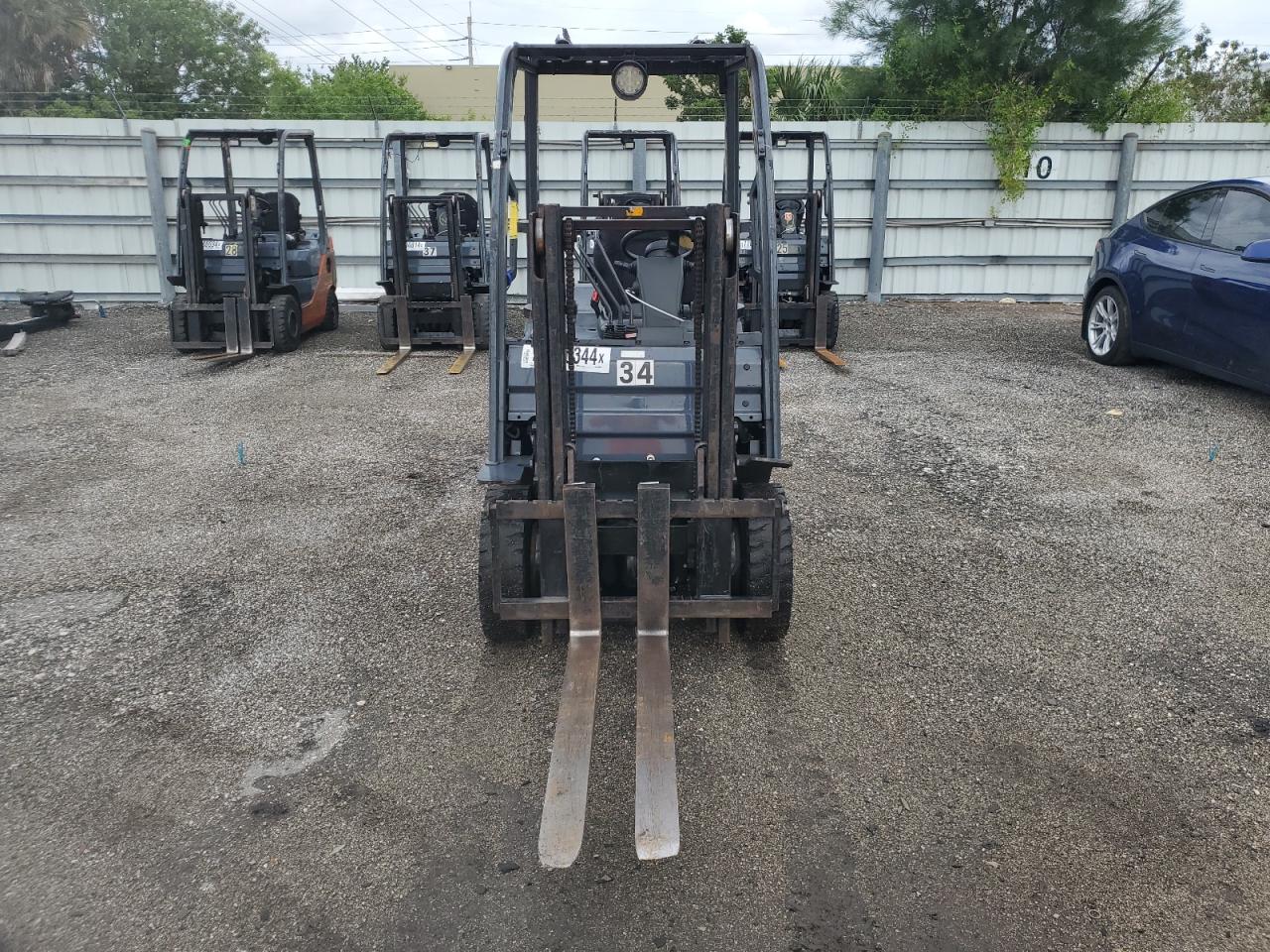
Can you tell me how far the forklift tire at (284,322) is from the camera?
411 inches

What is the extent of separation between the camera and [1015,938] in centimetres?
259

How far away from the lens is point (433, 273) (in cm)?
1089

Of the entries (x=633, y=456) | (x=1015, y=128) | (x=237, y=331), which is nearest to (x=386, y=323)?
(x=237, y=331)

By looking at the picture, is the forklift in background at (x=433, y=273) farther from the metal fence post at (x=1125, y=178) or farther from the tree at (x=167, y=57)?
the tree at (x=167, y=57)

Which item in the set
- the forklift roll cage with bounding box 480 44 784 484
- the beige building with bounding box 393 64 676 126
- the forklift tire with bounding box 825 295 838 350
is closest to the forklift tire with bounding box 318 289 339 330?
the forklift tire with bounding box 825 295 838 350

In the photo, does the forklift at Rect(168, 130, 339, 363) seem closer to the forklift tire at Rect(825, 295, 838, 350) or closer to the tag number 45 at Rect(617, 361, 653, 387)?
the forklift tire at Rect(825, 295, 838, 350)

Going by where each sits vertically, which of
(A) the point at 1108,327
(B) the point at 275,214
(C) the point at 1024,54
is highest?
(C) the point at 1024,54

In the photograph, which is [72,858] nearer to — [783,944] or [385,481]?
[783,944]

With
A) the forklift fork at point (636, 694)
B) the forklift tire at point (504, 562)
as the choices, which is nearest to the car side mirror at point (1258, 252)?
the forklift fork at point (636, 694)

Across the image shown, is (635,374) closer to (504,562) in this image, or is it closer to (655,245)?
(504,562)

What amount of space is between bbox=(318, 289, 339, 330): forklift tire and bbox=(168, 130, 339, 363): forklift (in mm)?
487

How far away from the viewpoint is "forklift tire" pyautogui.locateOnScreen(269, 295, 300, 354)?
10.4 m

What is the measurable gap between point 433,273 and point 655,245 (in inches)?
243

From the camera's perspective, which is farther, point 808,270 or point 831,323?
point 808,270
